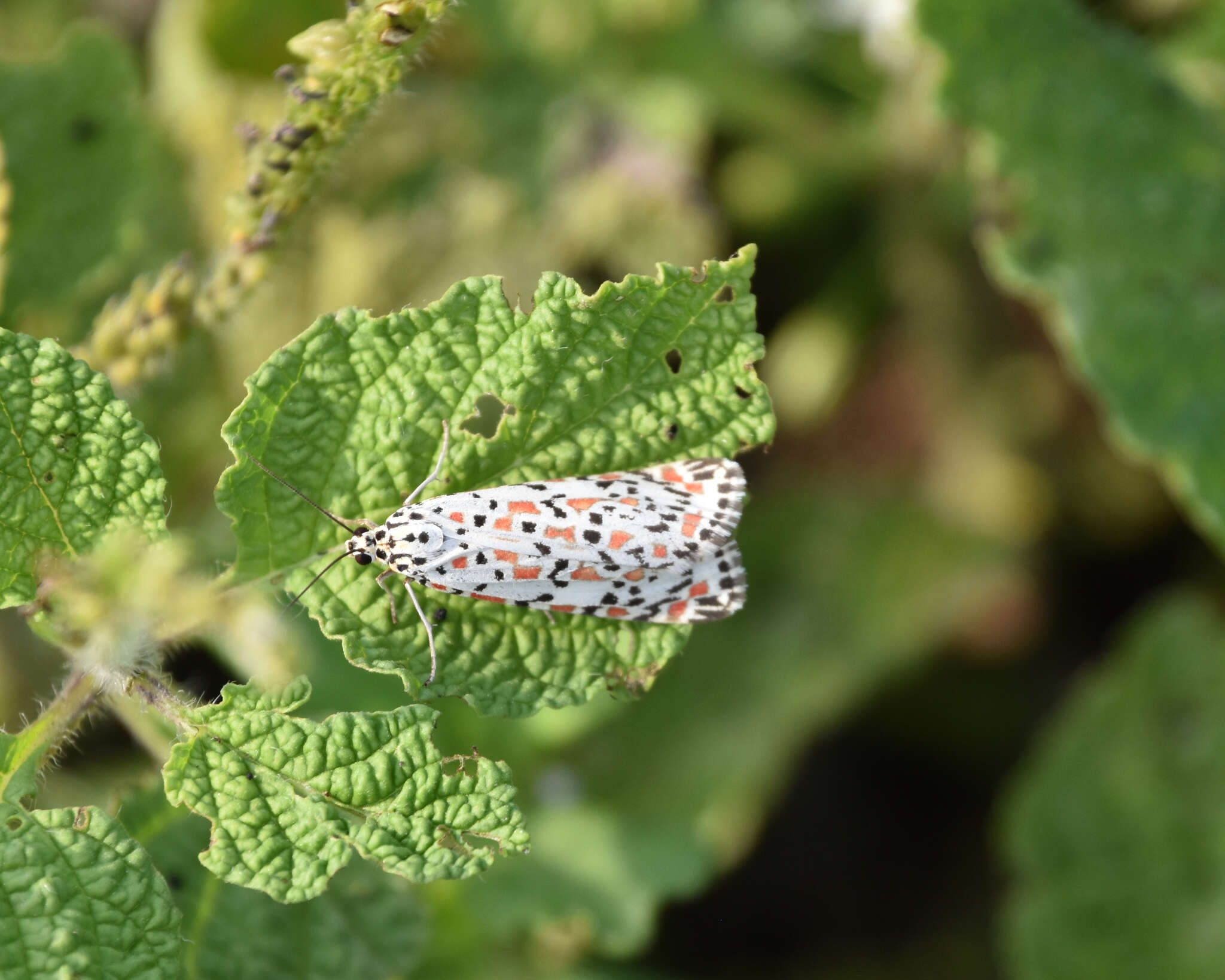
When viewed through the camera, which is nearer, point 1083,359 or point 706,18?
point 1083,359

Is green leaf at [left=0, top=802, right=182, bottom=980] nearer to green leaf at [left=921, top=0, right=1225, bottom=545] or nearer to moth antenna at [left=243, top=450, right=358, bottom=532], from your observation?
moth antenna at [left=243, top=450, right=358, bottom=532]

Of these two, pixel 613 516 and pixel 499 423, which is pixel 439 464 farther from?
pixel 613 516

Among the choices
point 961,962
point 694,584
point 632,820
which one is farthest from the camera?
point 961,962

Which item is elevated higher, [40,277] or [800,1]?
[40,277]

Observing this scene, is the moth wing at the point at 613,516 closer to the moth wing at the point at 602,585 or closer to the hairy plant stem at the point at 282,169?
the moth wing at the point at 602,585

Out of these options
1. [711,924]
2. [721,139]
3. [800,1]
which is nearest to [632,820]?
[711,924]

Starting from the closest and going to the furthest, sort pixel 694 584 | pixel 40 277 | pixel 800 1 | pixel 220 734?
pixel 220 734 → pixel 694 584 → pixel 40 277 → pixel 800 1

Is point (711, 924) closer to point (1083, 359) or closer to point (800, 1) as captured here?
point (1083, 359)
